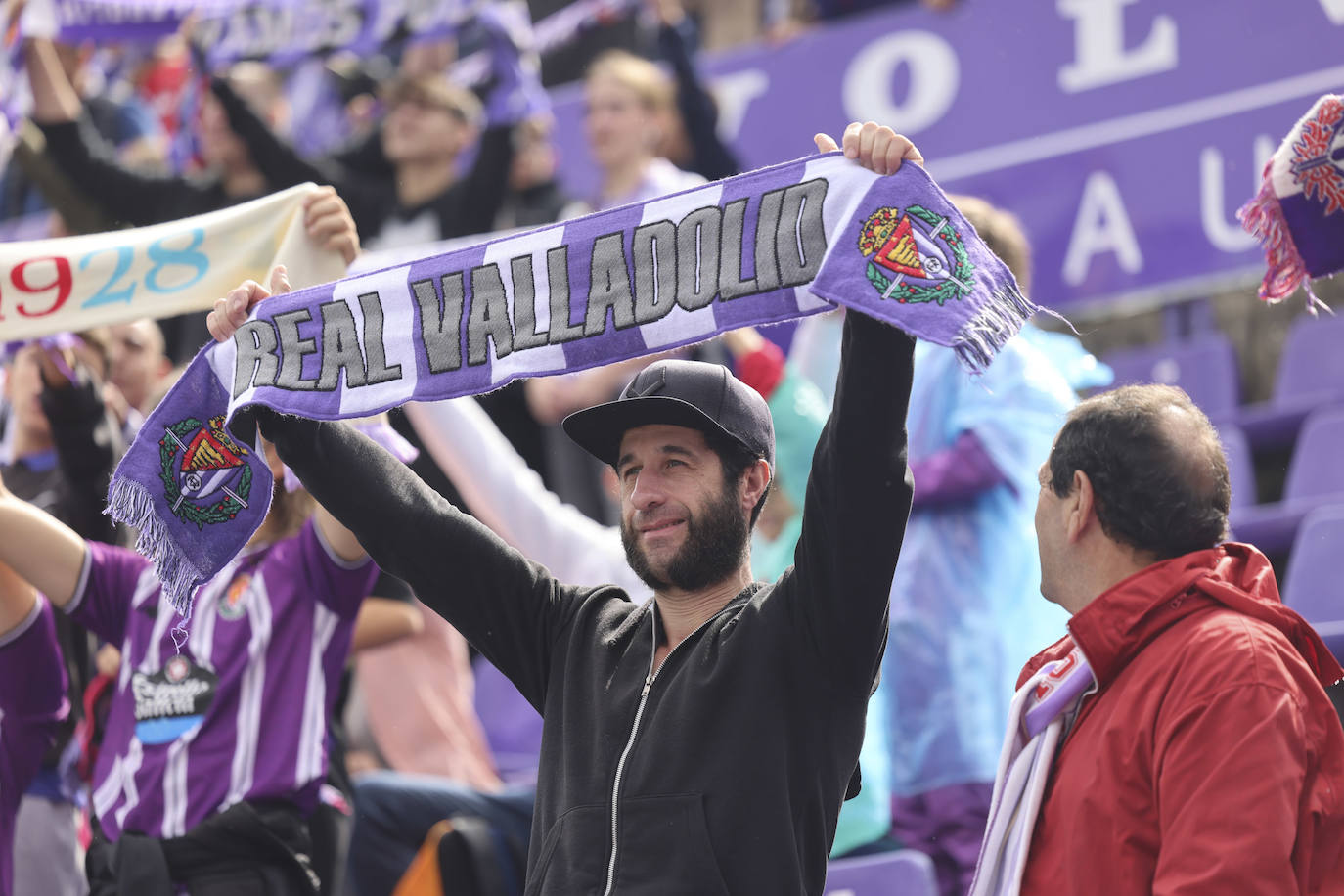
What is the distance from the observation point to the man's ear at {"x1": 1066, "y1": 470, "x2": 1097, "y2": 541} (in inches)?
100

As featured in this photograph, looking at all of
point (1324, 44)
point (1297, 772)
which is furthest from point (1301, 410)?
point (1297, 772)

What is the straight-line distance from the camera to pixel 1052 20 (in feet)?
19.2

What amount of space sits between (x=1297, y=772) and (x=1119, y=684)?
31cm

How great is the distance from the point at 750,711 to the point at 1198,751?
0.64 meters

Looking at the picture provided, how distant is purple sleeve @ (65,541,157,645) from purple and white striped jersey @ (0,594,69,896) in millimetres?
94

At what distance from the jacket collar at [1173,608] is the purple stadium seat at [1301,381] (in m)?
3.13

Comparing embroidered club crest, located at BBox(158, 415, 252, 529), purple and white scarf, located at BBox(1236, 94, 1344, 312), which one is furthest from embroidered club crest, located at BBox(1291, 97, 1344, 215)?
embroidered club crest, located at BBox(158, 415, 252, 529)

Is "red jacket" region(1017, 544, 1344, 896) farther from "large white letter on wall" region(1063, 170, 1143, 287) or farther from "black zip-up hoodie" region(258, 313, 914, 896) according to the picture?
"large white letter on wall" region(1063, 170, 1143, 287)

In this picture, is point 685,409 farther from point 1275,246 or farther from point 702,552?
point 1275,246

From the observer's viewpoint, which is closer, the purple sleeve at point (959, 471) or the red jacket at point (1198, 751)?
the red jacket at point (1198, 751)

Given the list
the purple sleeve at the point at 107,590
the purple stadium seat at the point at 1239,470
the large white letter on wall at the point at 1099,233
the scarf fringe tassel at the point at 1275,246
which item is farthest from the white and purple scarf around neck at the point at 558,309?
the large white letter on wall at the point at 1099,233

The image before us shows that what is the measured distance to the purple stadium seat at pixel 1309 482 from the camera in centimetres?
471

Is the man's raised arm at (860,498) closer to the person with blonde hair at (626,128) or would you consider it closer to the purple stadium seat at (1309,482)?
the purple stadium seat at (1309,482)

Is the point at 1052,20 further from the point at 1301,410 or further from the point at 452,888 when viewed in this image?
the point at 452,888
